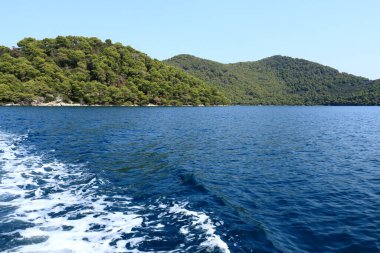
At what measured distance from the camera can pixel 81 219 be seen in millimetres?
13664

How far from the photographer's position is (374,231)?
13.2 metres

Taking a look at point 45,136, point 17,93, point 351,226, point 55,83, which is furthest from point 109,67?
point 351,226

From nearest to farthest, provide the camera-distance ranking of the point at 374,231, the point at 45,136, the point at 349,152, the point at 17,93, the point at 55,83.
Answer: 1. the point at 374,231
2. the point at 349,152
3. the point at 45,136
4. the point at 17,93
5. the point at 55,83

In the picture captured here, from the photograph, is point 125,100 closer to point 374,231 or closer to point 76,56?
point 76,56

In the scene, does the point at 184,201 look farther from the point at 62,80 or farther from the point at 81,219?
the point at 62,80

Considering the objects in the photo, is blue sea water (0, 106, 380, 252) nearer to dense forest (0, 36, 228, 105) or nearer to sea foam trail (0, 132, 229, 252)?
sea foam trail (0, 132, 229, 252)

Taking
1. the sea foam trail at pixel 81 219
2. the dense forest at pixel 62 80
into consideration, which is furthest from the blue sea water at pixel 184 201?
the dense forest at pixel 62 80

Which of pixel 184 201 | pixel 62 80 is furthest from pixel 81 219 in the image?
pixel 62 80

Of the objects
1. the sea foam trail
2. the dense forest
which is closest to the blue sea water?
the sea foam trail

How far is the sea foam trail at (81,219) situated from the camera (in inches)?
434

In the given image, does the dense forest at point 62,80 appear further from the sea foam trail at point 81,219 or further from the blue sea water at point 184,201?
the sea foam trail at point 81,219

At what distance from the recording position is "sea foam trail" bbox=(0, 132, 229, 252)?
11016 millimetres

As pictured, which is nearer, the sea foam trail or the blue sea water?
the sea foam trail

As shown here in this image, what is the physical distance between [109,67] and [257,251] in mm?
199603
